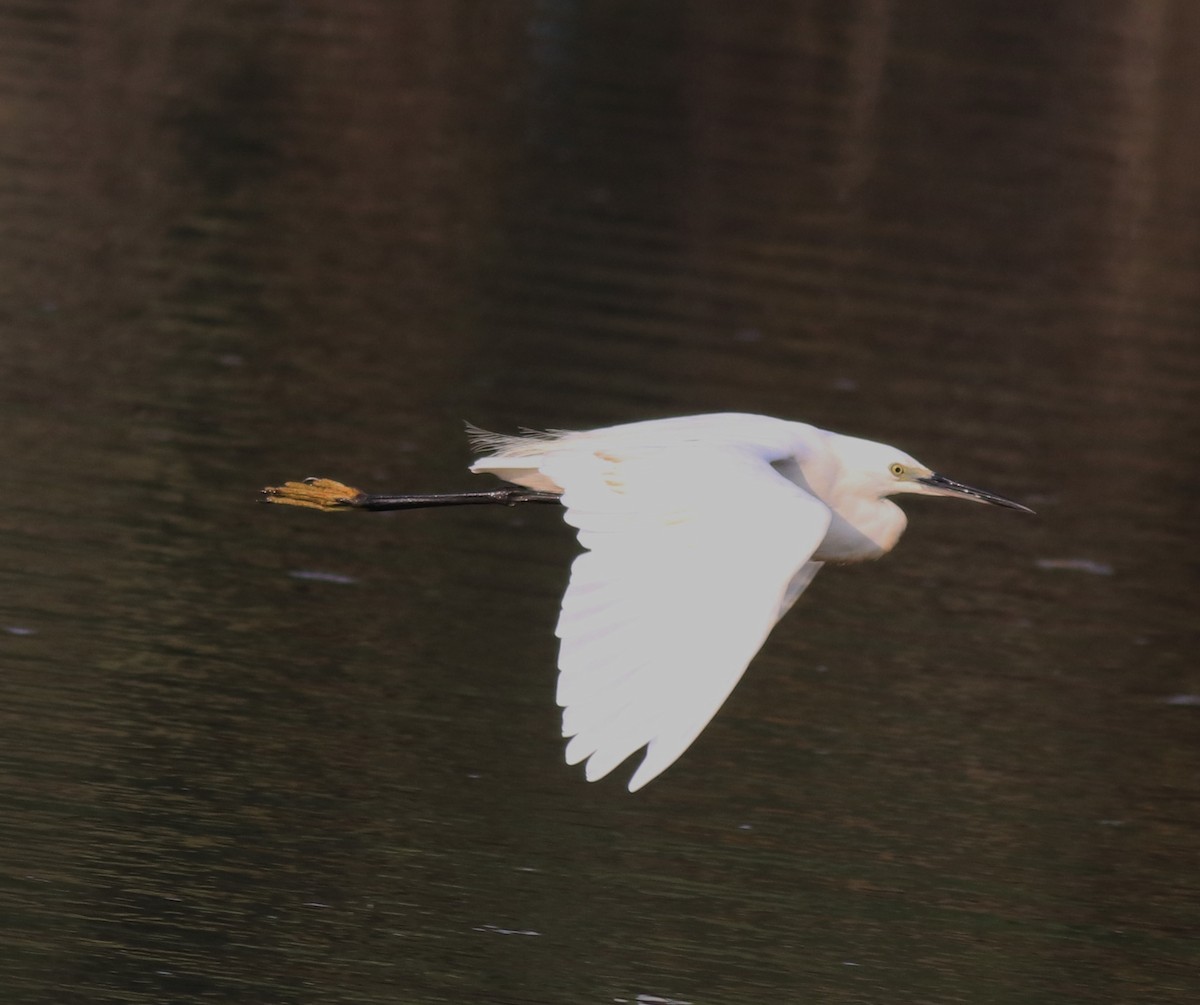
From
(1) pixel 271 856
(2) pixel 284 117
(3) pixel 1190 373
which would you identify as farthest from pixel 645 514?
(2) pixel 284 117

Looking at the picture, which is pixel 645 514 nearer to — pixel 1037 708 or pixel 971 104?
pixel 1037 708

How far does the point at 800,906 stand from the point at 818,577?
11.2 feet

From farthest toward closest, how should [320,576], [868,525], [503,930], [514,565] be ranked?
[514,565]
[320,576]
[868,525]
[503,930]

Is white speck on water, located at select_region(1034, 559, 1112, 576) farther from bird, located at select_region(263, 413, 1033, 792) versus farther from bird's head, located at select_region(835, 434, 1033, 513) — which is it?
bird, located at select_region(263, 413, 1033, 792)

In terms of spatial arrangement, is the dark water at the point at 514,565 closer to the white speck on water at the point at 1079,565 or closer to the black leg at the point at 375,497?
the white speck on water at the point at 1079,565

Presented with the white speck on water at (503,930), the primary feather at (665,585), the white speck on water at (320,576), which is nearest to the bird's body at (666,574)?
the primary feather at (665,585)

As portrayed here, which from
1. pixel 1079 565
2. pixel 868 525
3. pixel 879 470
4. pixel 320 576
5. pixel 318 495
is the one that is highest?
pixel 879 470

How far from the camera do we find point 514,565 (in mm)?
8969

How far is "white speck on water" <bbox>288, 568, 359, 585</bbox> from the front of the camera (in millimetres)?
8352

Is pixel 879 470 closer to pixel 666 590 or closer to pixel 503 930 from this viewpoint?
pixel 503 930

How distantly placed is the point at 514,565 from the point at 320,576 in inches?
35.6

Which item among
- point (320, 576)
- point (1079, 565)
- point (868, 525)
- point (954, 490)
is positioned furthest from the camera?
point (1079, 565)

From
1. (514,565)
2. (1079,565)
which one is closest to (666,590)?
(514,565)

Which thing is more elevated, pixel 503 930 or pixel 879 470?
pixel 879 470
